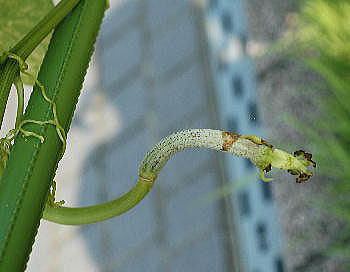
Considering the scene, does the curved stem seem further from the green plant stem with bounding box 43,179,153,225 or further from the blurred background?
the blurred background

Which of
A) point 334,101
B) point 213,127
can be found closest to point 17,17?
point 334,101

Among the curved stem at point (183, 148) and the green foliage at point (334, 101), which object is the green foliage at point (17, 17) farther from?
the green foliage at point (334, 101)

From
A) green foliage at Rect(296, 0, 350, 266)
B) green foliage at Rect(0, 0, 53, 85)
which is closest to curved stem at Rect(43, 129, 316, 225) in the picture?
green foliage at Rect(0, 0, 53, 85)

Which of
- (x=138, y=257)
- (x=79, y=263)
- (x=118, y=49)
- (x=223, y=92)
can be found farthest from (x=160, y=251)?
(x=118, y=49)

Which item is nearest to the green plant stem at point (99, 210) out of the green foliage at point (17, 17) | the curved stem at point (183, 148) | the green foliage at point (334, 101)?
the curved stem at point (183, 148)

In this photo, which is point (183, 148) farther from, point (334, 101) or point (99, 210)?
point (334, 101)

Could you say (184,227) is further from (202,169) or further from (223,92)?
(223,92)
